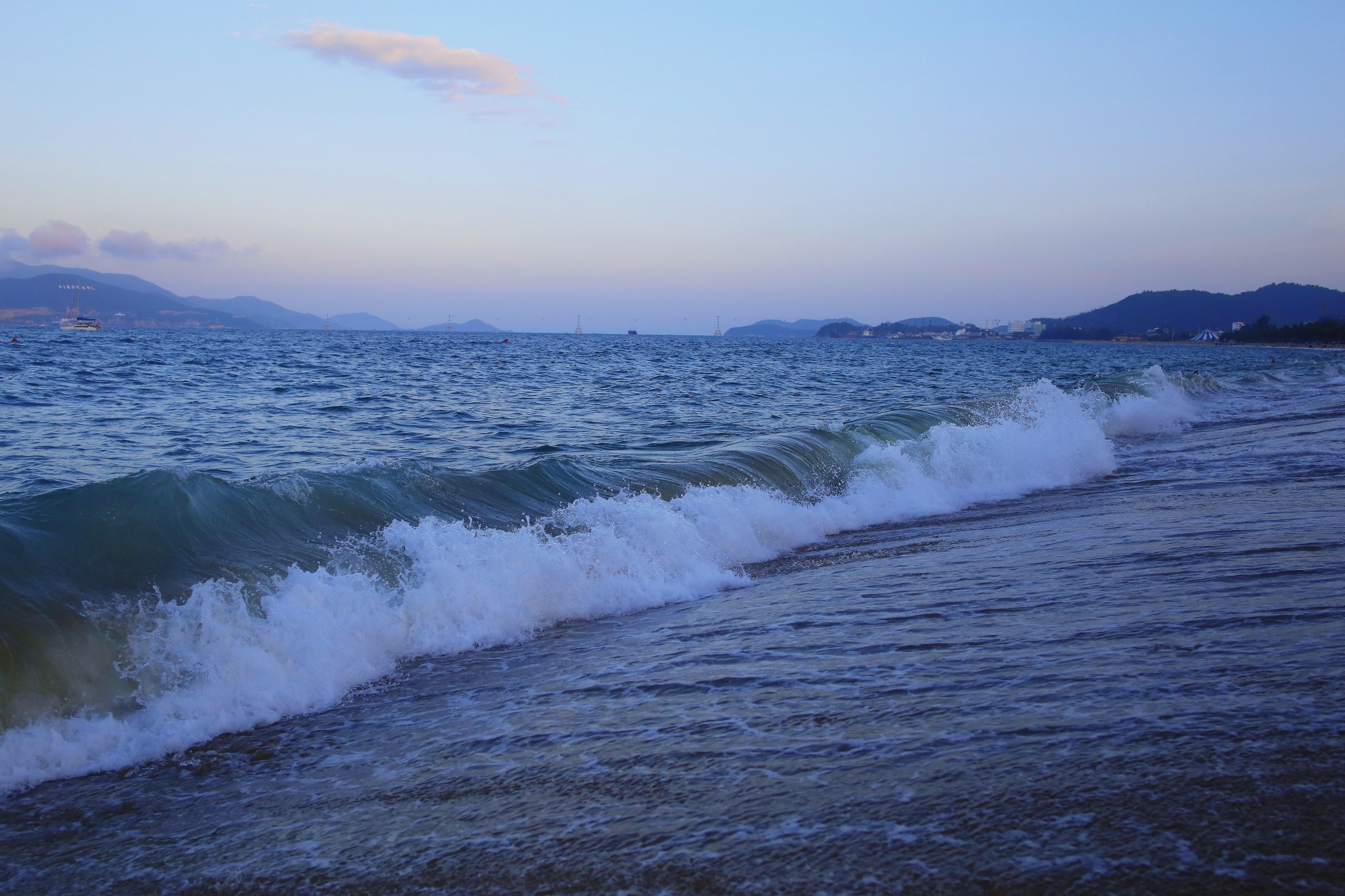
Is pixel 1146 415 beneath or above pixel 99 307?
beneath

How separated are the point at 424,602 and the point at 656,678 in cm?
242

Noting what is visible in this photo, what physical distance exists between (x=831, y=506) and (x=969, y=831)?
350 inches

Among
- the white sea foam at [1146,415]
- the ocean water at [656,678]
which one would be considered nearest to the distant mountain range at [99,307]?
the white sea foam at [1146,415]

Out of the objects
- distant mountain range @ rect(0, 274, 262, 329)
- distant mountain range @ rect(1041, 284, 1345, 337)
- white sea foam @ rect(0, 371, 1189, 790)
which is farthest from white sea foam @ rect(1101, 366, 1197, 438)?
distant mountain range @ rect(1041, 284, 1345, 337)

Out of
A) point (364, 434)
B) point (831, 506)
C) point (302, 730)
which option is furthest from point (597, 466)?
point (302, 730)

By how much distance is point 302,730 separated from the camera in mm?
5246

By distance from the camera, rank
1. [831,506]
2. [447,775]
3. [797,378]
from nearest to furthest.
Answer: [447,775] → [831,506] → [797,378]

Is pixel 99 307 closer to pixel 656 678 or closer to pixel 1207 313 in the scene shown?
pixel 656 678

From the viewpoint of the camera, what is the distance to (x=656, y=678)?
5578 mm

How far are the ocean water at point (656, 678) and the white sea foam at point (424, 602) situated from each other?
0.03m

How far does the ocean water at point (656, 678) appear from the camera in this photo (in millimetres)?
3379

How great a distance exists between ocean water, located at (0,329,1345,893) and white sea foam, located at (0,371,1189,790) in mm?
33

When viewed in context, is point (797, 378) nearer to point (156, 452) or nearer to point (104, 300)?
point (156, 452)

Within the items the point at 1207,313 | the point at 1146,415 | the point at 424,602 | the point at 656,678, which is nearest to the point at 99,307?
the point at 1146,415
